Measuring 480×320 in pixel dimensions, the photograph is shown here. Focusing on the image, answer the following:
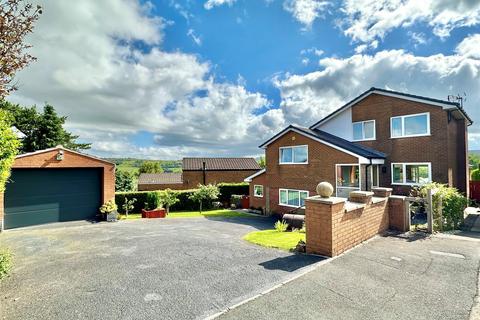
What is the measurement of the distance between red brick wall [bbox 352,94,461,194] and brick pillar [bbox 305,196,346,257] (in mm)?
12438

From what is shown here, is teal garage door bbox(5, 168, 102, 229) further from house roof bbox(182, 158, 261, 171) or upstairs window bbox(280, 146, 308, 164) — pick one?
house roof bbox(182, 158, 261, 171)

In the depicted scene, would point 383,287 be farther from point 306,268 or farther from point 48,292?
point 48,292

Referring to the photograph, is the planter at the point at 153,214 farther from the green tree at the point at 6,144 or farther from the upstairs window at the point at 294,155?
the green tree at the point at 6,144

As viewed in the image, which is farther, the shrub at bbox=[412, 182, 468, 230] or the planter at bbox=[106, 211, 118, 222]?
the planter at bbox=[106, 211, 118, 222]

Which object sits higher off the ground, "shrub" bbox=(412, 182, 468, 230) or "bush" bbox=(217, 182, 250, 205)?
"shrub" bbox=(412, 182, 468, 230)

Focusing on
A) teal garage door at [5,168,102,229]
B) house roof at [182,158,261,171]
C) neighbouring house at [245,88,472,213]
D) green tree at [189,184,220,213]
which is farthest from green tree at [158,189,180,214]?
house roof at [182,158,261,171]

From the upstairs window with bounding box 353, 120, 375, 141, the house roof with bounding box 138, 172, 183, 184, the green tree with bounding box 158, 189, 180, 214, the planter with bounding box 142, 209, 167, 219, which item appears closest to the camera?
the upstairs window with bounding box 353, 120, 375, 141

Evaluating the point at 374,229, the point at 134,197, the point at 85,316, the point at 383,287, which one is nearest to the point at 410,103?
the point at 374,229

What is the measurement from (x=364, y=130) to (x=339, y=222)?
47.9 feet

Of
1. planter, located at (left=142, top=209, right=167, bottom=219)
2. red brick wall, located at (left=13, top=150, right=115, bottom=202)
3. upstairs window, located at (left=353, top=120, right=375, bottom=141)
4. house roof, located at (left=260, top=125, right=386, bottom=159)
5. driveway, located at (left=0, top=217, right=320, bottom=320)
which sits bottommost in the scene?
planter, located at (left=142, top=209, right=167, bottom=219)

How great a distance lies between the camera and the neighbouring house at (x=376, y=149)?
15.6 metres

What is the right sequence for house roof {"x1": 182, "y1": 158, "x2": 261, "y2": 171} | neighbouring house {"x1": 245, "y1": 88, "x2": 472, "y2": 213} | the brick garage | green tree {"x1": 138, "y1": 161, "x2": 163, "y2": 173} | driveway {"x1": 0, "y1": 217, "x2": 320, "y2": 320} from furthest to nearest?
green tree {"x1": 138, "y1": 161, "x2": 163, "y2": 173}
house roof {"x1": 182, "y1": 158, "x2": 261, "y2": 171}
neighbouring house {"x1": 245, "y1": 88, "x2": 472, "y2": 213}
the brick garage
driveway {"x1": 0, "y1": 217, "x2": 320, "y2": 320}

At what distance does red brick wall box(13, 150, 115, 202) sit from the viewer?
14.7 meters

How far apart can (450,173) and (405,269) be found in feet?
43.8
